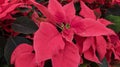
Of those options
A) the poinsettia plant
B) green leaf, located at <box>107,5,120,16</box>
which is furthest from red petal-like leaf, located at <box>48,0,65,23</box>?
green leaf, located at <box>107,5,120,16</box>

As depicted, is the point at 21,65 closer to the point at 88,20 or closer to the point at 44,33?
the point at 44,33

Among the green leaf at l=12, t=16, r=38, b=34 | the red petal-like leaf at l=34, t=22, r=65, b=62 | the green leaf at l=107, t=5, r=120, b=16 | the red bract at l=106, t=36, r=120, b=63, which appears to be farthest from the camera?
the green leaf at l=107, t=5, r=120, b=16

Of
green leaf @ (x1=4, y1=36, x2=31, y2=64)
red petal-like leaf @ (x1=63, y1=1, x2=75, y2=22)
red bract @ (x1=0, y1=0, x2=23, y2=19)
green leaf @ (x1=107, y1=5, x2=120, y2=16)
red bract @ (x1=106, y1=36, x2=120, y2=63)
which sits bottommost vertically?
green leaf @ (x1=107, y1=5, x2=120, y2=16)

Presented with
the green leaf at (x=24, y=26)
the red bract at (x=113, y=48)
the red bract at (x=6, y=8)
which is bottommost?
the red bract at (x=113, y=48)

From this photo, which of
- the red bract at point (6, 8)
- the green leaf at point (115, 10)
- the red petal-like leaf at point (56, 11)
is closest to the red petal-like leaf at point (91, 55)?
the red petal-like leaf at point (56, 11)

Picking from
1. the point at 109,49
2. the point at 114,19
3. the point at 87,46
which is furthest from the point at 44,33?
the point at 114,19

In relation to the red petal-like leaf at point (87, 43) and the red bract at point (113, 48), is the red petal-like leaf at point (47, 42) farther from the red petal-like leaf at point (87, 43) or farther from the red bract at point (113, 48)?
the red bract at point (113, 48)

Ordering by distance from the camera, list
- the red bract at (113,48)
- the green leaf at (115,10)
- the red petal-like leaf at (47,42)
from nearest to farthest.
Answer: the red petal-like leaf at (47,42)
the red bract at (113,48)
the green leaf at (115,10)

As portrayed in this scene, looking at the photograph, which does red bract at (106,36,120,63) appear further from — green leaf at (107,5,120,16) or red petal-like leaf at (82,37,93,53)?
green leaf at (107,5,120,16)
